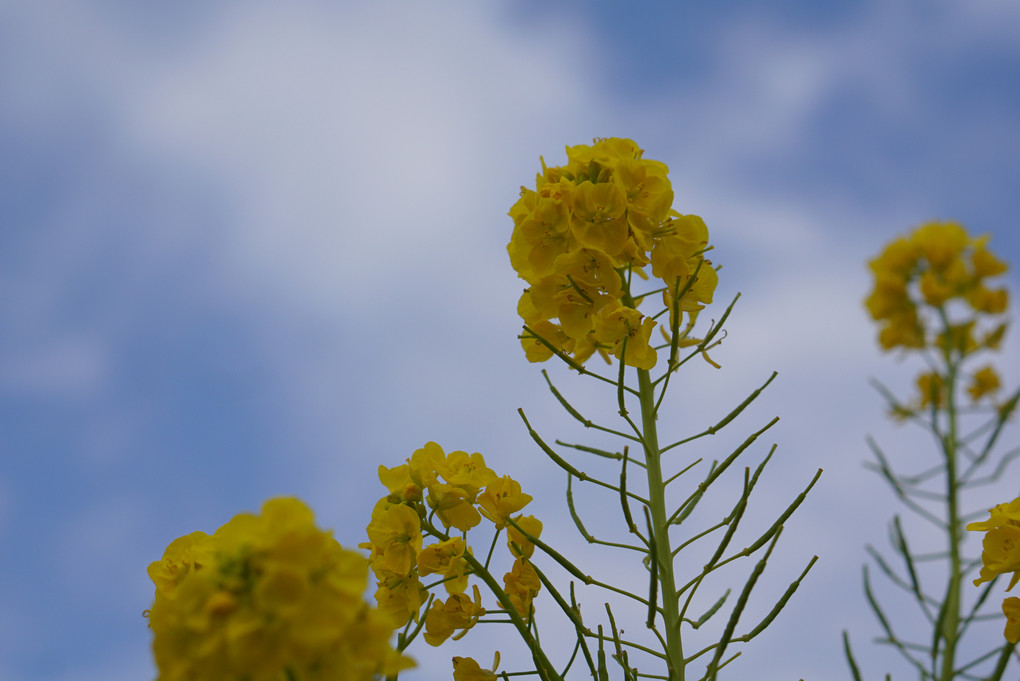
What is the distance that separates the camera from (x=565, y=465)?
1.81 meters

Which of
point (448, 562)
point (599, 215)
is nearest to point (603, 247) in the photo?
point (599, 215)

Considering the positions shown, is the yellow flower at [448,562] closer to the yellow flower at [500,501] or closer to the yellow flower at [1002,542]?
the yellow flower at [500,501]

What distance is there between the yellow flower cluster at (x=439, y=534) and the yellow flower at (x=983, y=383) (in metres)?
3.90

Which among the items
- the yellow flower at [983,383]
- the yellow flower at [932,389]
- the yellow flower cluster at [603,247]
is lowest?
the yellow flower cluster at [603,247]

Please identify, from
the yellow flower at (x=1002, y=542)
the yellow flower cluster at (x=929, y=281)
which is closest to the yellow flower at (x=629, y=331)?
the yellow flower at (x=1002, y=542)

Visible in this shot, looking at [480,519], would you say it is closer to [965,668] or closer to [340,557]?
[340,557]

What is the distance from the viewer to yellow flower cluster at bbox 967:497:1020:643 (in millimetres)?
1589

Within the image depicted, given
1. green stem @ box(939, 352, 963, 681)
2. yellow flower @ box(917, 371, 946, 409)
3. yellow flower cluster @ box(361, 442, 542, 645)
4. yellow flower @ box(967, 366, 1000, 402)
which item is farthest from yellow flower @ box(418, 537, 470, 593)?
yellow flower @ box(967, 366, 1000, 402)

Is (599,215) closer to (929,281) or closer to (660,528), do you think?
(660,528)

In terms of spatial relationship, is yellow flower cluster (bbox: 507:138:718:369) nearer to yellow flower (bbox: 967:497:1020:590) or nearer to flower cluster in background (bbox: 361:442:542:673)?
flower cluster in background (bbox: 361:442:542:673)

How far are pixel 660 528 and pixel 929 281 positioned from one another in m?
3.08

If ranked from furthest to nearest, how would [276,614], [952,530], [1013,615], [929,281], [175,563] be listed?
1. [929,281]
2. [952,530]
3. [1013,615]
4. [175,563]
5. [276,614]

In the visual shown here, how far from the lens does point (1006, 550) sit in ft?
5.30

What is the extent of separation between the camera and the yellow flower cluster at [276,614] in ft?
2.93
